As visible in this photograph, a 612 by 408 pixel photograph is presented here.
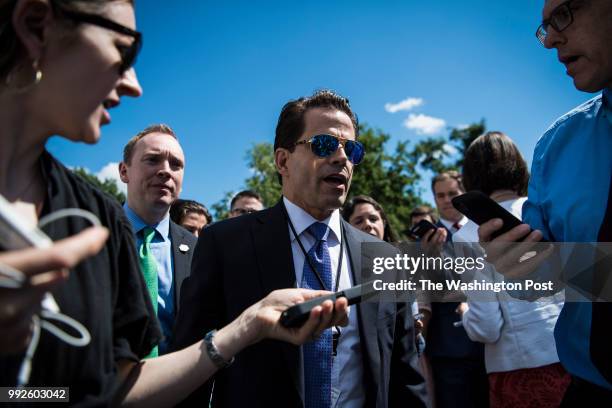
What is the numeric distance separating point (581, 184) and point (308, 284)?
158 centimetres

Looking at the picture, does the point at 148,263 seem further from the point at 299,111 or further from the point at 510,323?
the point at 510,323

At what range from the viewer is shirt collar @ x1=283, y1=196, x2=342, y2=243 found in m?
3.14

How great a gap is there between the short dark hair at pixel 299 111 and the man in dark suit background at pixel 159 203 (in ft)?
4.12

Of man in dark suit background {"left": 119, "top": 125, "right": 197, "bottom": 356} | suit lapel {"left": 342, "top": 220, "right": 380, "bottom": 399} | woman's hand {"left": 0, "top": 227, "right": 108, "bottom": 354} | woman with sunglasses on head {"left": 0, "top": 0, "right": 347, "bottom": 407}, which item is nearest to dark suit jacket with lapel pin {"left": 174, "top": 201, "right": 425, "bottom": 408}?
suit lapel {"left": 342, "top": 220, "right": 380, "bottom": 399}

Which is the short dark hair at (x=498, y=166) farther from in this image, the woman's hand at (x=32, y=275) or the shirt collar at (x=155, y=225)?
the woman's hand at (x=32, y=275)

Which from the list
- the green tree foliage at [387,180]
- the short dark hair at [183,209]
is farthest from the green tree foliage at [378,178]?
the short dark hair at [183,209]

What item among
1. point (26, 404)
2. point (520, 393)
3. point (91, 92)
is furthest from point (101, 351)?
point (520, 393)

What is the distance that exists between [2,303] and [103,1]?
936 millimetres

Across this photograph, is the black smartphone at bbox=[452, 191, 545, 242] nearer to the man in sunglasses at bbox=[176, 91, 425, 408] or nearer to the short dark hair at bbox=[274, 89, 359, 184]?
the man in sunglasses at bbox=[176, 91, 425, 408]

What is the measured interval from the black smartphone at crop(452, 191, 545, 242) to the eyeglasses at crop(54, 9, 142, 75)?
158 cm

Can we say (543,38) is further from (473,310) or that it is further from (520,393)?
(520,393)

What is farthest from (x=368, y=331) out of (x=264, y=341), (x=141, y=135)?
(x=141, y=135)

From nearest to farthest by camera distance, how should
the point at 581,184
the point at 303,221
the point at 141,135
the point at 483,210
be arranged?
the point at 581,184, the point at 483,210, the point at 303,221, the point at 141,135

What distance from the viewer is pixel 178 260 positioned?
3990 millimetres
